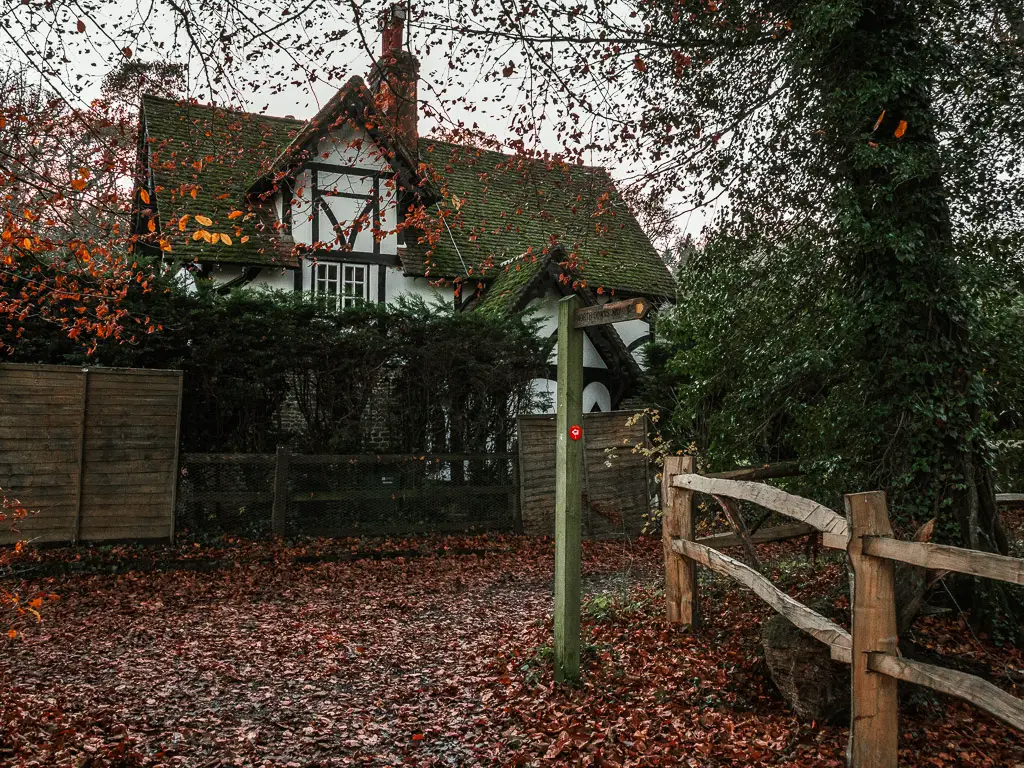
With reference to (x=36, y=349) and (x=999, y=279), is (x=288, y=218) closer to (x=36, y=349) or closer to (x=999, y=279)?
(x=36, y=349)

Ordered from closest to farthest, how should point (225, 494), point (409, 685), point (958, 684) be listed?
point (958, 684)
point (409, 685)
point (225, 494)

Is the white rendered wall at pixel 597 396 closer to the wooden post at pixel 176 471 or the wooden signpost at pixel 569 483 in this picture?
the wooden post at pixel 176 471

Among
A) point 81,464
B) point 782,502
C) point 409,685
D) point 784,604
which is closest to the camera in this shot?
point 784,604

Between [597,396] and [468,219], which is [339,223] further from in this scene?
[597,396]

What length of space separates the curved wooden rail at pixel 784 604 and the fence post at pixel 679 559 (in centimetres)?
15

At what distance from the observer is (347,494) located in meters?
12.0

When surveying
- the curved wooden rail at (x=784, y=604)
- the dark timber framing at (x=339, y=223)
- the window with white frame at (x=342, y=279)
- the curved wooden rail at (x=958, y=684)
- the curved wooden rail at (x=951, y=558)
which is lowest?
the curved wooden rail at (x=958, y=684)

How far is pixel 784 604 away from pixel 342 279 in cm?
1397

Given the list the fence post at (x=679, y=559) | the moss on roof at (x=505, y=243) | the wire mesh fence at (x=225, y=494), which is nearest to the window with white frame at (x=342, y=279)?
the moss on roof at (x=505, y=243)

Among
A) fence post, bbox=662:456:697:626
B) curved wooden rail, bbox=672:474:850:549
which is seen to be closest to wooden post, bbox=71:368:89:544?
fence post, bbox=662:456:697:626

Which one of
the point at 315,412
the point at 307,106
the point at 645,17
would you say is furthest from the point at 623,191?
the point at 315,412

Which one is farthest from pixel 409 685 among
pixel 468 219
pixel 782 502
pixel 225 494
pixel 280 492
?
pixel 468 219

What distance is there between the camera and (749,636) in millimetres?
6254

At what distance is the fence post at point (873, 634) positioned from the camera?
4027 mm
